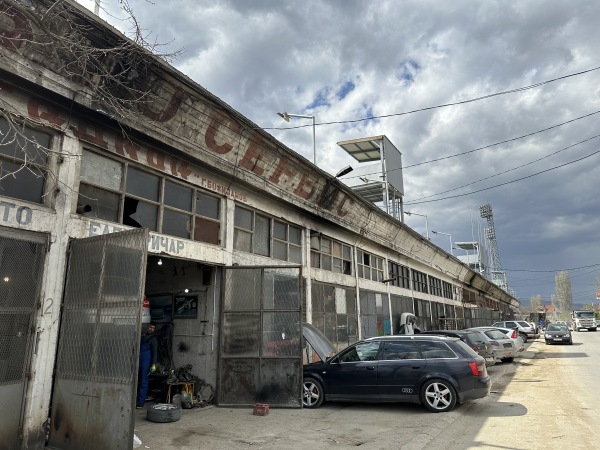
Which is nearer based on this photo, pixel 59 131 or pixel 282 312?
pixel 59 131

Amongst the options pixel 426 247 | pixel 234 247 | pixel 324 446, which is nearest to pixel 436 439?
pixel 324 446

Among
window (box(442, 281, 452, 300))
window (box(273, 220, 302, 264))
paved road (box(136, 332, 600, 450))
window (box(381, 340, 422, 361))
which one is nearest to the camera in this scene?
paved road (box(136, 332, 600, 450))

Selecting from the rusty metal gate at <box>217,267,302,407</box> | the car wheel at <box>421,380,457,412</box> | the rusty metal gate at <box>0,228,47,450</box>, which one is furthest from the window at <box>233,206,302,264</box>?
the car wheel at <box>421,380,457,412</box>

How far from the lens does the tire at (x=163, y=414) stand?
27.3ft

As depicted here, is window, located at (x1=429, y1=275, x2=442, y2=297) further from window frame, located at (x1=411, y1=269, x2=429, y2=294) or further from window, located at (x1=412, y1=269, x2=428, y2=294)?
window, located at (x1=412, y1=269, x2=428, y2=294)

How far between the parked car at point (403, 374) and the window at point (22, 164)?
A: 710 cm

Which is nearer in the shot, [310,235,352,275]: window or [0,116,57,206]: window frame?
[0,116,57,206]: window frame

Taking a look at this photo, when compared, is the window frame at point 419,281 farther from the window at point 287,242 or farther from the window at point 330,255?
the window at point 287,242

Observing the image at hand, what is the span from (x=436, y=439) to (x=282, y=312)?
14.9ft

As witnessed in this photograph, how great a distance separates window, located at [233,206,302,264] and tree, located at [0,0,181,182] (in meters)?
4.40

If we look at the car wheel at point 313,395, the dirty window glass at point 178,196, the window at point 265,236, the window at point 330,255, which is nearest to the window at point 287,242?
the window at point 265,236

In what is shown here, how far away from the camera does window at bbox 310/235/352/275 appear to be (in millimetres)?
15648

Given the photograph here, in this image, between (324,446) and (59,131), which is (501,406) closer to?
(324,446)

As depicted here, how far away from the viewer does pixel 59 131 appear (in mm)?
7238
